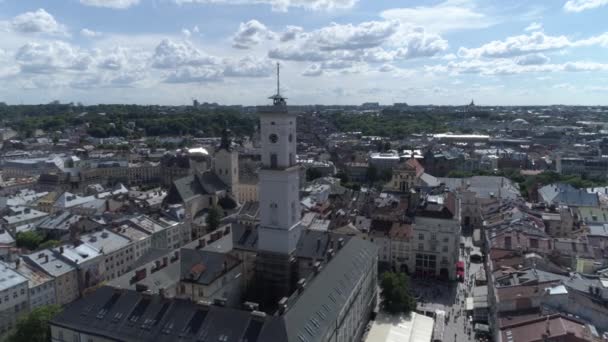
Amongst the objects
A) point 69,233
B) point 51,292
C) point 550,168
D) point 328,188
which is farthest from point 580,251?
point 550,168

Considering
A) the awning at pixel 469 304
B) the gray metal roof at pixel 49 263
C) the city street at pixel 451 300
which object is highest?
the gray metal roof at pixel 49 263

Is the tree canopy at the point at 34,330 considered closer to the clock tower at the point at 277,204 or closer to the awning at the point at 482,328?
the clock tower at the point at 277,204

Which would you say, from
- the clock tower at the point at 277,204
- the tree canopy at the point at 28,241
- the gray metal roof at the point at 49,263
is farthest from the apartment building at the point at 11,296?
the clock tower at the point at 277,204

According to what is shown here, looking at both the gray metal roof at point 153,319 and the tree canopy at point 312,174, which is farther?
the tree canopy at point 312,174

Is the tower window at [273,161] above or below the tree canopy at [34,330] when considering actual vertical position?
above

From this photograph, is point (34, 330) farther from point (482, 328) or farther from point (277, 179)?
point (482, 328)

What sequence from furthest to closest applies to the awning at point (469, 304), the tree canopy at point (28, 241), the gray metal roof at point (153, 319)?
the tree canopy at point (28, 241), the awning at point (469, 304), the gray metal roof at point (153, 319)

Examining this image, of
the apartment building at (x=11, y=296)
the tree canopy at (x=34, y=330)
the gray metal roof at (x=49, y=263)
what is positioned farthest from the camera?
the gray metal roof at (x=49, y=263)

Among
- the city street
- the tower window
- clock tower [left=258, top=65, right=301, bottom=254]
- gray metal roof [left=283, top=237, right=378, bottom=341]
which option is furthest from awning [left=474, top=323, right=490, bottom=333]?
the tower window
